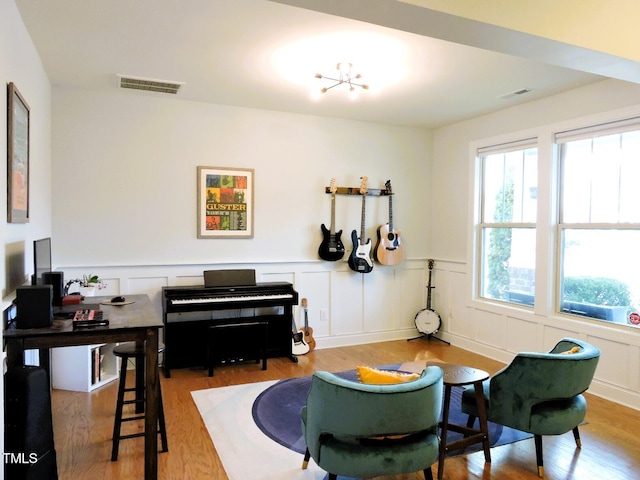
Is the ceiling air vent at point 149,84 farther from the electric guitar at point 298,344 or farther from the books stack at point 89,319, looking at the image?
the electric guitar at point 298,344

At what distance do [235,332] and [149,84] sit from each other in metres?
2.41

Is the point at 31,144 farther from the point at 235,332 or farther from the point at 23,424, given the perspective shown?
the point at 235,332

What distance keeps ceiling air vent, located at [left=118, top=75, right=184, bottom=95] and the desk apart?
223 centimetres

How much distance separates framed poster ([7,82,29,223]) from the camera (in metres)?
2.53

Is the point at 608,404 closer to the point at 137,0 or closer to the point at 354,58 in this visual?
the point at 354,58

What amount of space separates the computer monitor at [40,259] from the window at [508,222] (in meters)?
4.17

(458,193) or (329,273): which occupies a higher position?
(458,193)

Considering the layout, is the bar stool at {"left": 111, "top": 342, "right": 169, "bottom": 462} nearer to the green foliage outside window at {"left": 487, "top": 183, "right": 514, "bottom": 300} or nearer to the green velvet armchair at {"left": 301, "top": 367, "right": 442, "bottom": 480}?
the green velvet armchair at {"left": 301, "top": 367, "right": 442, "bottom": 480}

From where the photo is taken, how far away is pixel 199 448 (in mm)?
2855

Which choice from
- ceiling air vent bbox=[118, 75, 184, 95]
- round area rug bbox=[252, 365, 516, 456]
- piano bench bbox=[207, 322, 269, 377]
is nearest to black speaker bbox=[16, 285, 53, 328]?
round area rug bbox=[252, 365, 516, 456]

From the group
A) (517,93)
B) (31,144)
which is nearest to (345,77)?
(517,93)

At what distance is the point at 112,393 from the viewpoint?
376 cm

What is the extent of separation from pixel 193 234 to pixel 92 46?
1.96 m

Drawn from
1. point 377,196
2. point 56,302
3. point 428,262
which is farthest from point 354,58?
point 428,262
